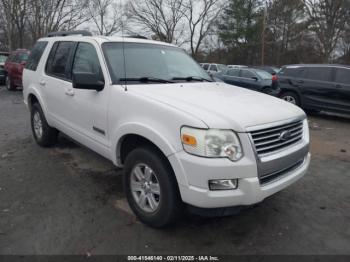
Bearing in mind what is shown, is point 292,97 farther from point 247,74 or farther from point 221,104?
point 221,104

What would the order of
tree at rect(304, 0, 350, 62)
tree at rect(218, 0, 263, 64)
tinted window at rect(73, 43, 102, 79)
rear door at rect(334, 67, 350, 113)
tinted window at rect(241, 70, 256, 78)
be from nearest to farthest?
tinted window at rect(73, 43, 102, 79) → rear door at rect(334, 67, 350, 113) → tinted window at rect(241, 70, 256, 78) → tree at rect(304, 0, 350, 62) → tree at rect(218, 0, 263, 64)

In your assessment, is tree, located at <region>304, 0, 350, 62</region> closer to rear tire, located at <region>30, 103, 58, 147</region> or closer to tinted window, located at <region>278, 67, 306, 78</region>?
tinted window, located at <region>278, 67, 306, 78</region>

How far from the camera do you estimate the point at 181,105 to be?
115 inches

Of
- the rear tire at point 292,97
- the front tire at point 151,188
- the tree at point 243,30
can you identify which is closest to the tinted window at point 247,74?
the rear tire at point 292,97

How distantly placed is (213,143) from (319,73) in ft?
28.7

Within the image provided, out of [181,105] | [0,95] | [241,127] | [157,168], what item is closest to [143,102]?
[181,105]

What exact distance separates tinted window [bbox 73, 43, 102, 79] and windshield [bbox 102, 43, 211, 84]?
18 centimetres

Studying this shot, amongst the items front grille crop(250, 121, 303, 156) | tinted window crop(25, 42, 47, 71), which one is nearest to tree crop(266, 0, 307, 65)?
tinted window crop(25, 42, 47, 71)

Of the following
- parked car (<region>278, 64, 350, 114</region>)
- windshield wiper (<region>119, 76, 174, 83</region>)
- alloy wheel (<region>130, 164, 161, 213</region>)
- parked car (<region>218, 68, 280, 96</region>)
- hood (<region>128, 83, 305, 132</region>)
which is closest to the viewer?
hood (<region>128, 83, 305, 132</region>)

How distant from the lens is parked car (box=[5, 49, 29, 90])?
43.8 feet

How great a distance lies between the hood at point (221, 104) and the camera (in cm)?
273

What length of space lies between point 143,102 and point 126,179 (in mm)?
842

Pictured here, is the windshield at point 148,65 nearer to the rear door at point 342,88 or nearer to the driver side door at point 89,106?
the driver side door at point 89,106

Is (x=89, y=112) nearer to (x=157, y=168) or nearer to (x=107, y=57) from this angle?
(x=107, y=57)
